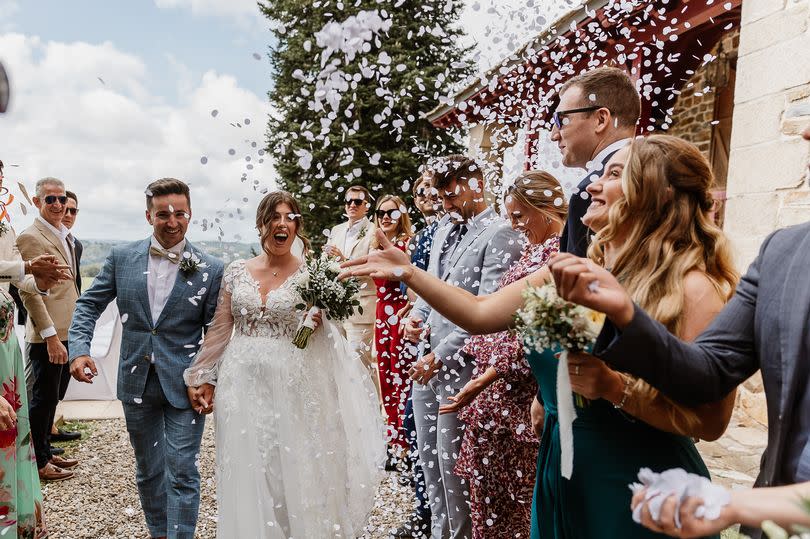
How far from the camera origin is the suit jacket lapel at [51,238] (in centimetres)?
517

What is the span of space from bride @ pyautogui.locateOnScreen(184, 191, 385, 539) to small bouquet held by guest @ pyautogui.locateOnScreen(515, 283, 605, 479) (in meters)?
2.24

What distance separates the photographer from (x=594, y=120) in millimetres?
2531

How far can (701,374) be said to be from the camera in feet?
4.31

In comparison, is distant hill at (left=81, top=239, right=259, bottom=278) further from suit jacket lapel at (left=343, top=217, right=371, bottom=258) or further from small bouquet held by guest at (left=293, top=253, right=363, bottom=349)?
suit jacket lapel at (left=343, top=217, right=371, bottom=258)

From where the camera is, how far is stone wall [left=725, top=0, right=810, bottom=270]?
4188mm

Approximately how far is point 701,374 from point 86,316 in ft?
11.3

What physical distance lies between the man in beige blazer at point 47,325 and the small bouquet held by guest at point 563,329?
420 cm

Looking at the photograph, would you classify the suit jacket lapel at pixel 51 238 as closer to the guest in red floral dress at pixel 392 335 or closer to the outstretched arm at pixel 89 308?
the outstretched arm at pixel 89 308

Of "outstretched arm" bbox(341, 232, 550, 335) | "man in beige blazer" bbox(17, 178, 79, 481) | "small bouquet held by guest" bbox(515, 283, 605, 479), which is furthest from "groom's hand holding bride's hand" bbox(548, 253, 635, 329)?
"man in beige blazer" bbox(17, 178, 79, 481)

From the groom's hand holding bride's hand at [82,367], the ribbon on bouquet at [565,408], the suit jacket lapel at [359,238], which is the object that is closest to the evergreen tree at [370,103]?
the suit jacket lapel at [359,238]

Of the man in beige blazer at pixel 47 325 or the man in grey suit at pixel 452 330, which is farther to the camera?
the man in beige blazer at pixel 47 325

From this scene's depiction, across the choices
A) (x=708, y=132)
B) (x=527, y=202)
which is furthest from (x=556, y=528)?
(x=708, y=132)

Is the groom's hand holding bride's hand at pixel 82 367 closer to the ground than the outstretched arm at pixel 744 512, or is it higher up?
closer to the ground

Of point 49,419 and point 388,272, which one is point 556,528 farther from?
point 49,419
